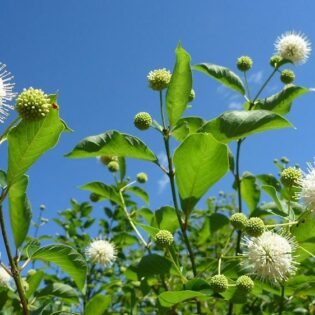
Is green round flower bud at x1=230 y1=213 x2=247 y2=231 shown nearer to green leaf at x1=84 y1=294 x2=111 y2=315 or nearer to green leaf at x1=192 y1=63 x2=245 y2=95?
green leaf at x1=84 y1=294 x2=111 y2=315

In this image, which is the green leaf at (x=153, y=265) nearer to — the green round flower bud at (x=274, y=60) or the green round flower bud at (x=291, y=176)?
the green round flower bud at (x=291, y=176)

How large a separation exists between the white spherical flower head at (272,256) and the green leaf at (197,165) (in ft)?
1.27

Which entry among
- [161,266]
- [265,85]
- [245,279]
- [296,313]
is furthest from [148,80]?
[296,313]

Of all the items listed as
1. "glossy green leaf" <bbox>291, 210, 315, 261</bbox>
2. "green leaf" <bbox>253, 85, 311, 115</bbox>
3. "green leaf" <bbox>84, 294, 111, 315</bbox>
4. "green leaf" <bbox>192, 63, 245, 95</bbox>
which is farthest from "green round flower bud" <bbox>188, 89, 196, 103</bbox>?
"green leaf" <bbox>84, 294, 111, 315</bbox>

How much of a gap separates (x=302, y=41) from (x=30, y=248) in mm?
3054

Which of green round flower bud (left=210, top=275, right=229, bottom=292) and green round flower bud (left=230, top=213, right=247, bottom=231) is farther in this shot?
green round flower bud (left=230, top=213, right=247, bottom=231)

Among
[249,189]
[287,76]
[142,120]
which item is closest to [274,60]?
[287,76]

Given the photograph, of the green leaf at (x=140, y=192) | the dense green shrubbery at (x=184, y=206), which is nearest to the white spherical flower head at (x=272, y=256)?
the dense green shrubbery at (x=184, y=206)

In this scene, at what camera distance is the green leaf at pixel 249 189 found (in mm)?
3203

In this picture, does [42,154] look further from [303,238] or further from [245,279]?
[303,238]

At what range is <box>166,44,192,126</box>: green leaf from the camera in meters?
2.28

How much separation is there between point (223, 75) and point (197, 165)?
1.15 meters

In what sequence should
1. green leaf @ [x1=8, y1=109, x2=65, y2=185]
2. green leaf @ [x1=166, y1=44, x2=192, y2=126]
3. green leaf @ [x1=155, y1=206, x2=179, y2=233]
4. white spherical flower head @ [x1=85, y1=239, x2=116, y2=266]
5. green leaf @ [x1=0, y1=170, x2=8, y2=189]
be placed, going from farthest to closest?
white spherical flower head @ [x1=85, y1=239, x2=116, y2=266] < green leaf @ [x1=155, y1=206, x2=179, y2=233] < green leaf @ [x1=166, y1=44, x2=192, y2=126] < green leaf @ [x1=0, y1=170, x2=8, y2=189] < green leaf @ [x1=8, y1=109, x2=65, y2=185]

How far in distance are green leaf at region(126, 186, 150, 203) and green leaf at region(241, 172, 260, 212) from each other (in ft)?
3.13
